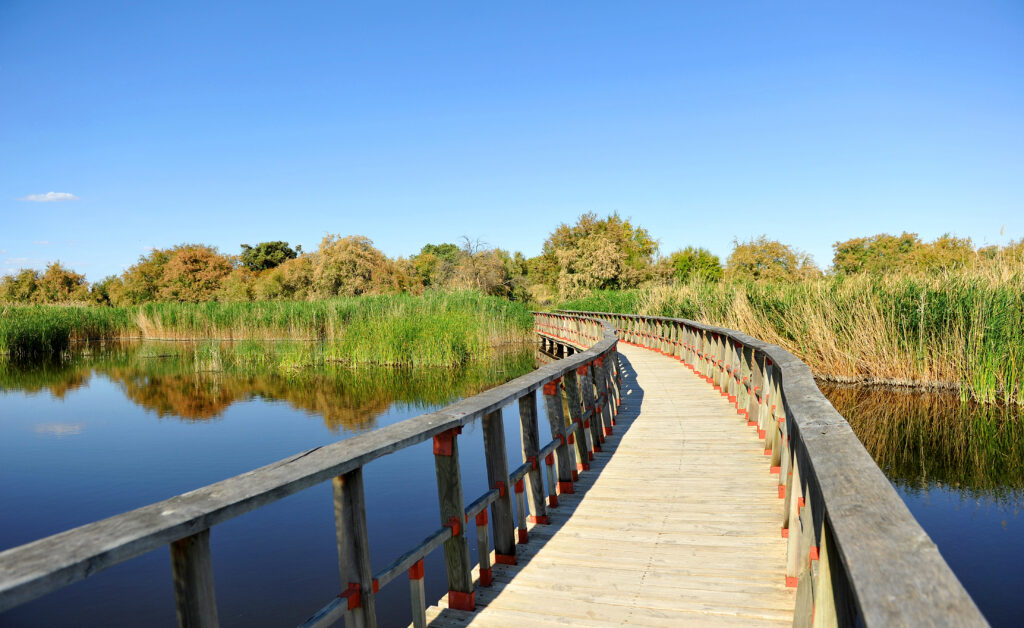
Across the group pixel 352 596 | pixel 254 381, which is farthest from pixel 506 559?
pixel 254 381

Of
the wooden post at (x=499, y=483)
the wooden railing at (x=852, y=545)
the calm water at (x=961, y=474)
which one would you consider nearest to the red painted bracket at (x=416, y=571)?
the wooden post at (x=499, y=483)

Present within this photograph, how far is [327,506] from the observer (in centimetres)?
868

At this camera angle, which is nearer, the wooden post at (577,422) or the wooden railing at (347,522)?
the wooden railing at (347,522)

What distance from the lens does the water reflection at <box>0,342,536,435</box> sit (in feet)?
50.7

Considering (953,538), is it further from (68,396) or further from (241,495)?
(68,396)

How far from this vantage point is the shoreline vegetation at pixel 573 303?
39.7ft

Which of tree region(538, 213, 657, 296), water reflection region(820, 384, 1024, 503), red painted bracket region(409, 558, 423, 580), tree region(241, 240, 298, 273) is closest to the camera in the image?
red painted bracket region(409, 558, 423, 580)

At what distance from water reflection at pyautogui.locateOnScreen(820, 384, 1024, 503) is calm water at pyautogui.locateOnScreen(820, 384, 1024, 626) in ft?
0.04

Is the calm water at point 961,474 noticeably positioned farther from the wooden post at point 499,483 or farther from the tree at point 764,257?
the tree at point 764,257

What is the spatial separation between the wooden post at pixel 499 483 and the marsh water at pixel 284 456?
8.74ft

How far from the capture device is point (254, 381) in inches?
769

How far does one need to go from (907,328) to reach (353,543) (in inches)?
524

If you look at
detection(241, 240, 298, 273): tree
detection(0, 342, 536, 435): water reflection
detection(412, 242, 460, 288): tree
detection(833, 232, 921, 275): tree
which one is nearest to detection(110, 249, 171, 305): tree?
detection(241, 240, 298, 273): tree

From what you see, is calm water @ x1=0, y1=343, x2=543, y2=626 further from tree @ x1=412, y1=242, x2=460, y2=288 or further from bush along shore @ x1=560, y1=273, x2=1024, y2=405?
tree @ x1=412, y1=242, x2=460, y2=288
